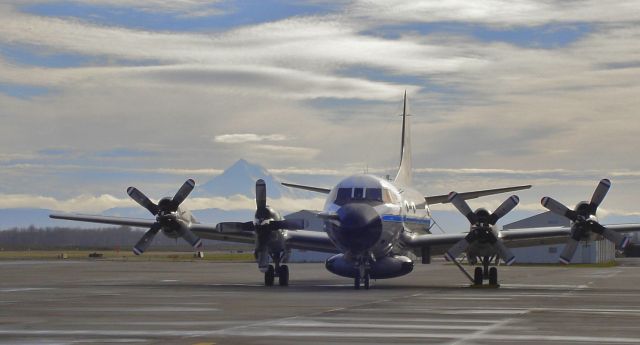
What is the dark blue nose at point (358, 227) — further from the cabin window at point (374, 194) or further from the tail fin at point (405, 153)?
the tail fin at point (405, 153)

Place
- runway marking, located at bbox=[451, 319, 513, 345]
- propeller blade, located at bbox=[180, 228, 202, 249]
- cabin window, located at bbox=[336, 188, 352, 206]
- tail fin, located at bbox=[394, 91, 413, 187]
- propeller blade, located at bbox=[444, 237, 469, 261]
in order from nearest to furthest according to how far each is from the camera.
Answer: runway marking, located at bbox=[451, 319, 513, 345], cabin window, located at bbox=[336, 188, 352, 206], propeller blade, located at bbox=[444, 237, 469, 261], propeller blade, located at bbox=[180, 228, 202, 249], tail fin, located at bbox=[394, 91, 413, 187]

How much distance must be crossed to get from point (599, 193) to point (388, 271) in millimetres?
9066

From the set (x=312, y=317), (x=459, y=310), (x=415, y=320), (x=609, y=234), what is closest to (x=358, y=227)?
(x=609, y=234)

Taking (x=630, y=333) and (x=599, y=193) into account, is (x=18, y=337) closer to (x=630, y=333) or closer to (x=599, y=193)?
(x=630, y=333)

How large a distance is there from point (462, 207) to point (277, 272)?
775 centimetres

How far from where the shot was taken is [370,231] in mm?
36281

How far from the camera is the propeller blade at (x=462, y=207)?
1548 inches

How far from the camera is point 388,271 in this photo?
37.9 m

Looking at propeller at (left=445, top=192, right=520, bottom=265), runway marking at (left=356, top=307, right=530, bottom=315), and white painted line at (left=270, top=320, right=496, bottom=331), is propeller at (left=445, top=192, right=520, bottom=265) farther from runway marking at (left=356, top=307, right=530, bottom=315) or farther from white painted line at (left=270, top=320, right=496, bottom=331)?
white painted line at (left=270, top=320, right=496, bottom=331)

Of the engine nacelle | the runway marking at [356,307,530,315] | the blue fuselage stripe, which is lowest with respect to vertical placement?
the runway marking at [356,307,530,315]

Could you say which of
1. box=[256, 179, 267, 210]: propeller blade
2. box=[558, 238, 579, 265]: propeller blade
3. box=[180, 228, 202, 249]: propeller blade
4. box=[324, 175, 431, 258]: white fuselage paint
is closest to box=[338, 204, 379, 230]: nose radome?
box=[324, 175, 431, 258]: white fuselage paint

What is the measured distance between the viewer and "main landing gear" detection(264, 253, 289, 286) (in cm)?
4006

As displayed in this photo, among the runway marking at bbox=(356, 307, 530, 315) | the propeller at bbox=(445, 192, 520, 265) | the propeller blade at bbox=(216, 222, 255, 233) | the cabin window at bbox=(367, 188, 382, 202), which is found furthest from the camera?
the propeller blade at bbox=(216, 222, 255, 233)

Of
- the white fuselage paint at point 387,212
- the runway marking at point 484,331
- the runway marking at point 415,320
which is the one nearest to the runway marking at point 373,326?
the runway marking at point 484,331
